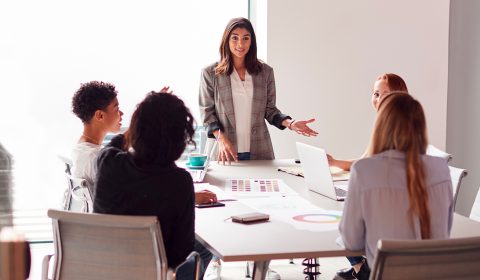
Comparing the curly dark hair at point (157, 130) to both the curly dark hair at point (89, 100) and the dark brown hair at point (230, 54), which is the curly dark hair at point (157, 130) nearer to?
the curly dark hair at point (89, 100)

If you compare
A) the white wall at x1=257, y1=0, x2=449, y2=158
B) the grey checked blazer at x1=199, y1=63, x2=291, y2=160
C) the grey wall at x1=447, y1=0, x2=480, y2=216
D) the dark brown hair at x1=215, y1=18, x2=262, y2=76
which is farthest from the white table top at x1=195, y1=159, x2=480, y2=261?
the grey wall at x1=447, y1=0, x2=480, y2=216

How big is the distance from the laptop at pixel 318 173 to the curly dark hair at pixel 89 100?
0.91 metres

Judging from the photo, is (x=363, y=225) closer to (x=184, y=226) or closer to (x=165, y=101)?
(x=184, y=226)

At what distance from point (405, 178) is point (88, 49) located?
3.19 meters

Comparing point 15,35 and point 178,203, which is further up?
point 15,35

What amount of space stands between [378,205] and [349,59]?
2.97m

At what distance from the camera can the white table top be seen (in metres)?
1.98

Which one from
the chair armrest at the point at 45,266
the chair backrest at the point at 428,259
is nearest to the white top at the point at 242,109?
the chair armrest at the point at 45,266

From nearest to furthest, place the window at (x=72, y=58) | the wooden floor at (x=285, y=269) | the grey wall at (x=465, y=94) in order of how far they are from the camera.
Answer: the wooden floor at (x=285, y=269) < the window at (x=72, y=58) < the grey wall at (x=465, y=94)

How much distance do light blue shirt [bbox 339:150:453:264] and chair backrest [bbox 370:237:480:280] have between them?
19 cm

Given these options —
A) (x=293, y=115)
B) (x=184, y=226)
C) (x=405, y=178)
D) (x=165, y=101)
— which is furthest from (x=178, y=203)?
(x=293, y=115)

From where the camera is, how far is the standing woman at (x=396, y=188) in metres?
1.98

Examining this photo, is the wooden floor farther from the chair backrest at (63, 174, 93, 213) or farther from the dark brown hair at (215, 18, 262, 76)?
the dark brown hair at (215, 18, 262, 76)

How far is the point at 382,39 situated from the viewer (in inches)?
191
